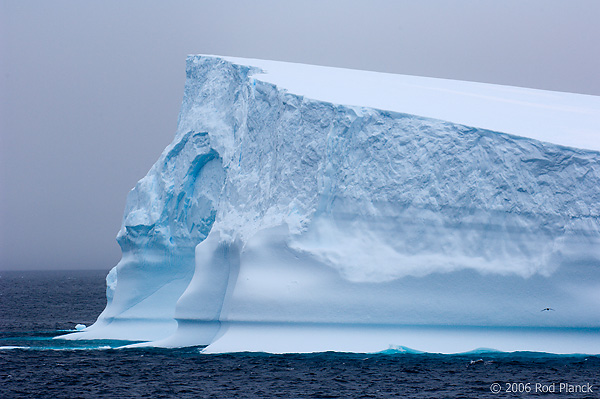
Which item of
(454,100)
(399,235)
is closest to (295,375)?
(399,235)

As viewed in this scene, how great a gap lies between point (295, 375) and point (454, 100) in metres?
7.11

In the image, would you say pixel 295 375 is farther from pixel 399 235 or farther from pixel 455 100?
pixel 455 100

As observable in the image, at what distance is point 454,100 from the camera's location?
50.2 feet

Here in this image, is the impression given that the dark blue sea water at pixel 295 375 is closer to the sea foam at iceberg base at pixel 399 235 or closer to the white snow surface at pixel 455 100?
the sea foam at iceberg base at pixel 399 235

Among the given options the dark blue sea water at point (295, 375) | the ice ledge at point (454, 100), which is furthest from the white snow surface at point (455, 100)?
the dark blue sea water at point (295, 375)

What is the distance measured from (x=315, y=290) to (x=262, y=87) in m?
4.41

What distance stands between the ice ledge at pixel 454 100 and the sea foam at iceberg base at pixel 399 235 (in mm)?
89

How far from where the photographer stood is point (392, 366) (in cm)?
1149

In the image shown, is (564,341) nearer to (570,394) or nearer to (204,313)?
(570,394)

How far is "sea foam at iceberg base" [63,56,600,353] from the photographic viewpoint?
12.0 meters

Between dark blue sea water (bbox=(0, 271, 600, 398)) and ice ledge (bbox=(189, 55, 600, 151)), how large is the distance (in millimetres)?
3985

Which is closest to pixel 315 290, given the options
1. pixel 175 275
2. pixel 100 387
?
pixel 100 387

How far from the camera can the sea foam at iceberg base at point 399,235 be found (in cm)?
1198

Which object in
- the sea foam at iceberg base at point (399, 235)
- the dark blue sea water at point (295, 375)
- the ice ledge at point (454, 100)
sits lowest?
the dark blue sea water at point (295, 375)
